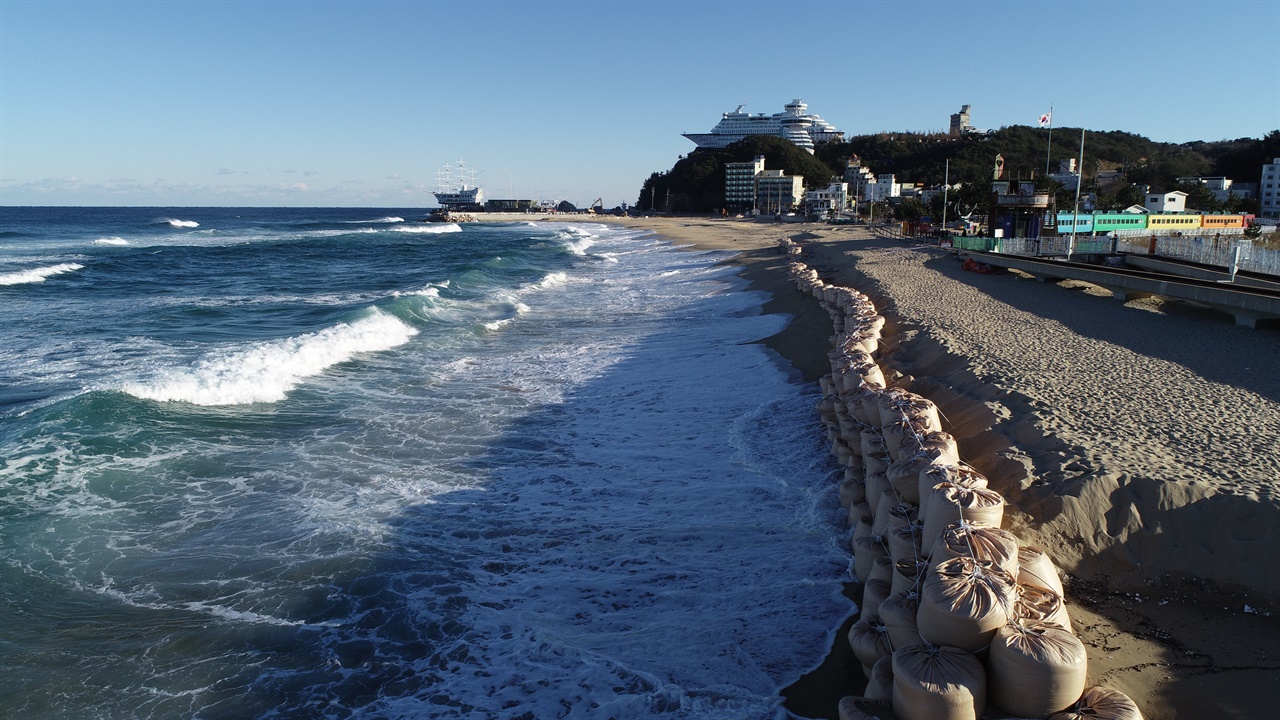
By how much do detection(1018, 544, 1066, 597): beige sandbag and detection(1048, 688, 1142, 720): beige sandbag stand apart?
84 centimetres

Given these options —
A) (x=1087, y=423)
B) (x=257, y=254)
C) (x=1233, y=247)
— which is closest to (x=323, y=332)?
(x=1087, y=423)

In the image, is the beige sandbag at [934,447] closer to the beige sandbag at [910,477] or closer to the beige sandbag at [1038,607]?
the beige sandbag at [910,477]

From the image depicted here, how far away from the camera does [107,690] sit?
570 cm

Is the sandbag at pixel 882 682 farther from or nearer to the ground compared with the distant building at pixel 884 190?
nearer to the ground

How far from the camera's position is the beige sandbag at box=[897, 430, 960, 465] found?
21.6 ft

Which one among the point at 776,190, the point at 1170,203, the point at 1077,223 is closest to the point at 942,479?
the point at 1077,223

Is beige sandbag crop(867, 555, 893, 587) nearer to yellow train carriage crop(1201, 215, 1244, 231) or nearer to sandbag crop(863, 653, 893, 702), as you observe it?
sandbag crop(863, 653, 893, 702)

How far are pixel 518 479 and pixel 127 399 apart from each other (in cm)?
748

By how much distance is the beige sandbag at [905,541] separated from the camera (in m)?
5.72

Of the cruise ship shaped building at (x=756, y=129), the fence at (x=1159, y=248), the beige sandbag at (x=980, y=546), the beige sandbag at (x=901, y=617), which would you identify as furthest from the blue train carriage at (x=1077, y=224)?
the cruise ship shaped building at (x=756, y=129)

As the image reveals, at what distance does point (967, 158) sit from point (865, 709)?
112450 millimetres

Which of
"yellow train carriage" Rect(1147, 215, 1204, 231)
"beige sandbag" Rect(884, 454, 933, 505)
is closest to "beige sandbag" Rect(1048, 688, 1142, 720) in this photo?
"beige sandbag" Rect(884, 454, 933, 505)

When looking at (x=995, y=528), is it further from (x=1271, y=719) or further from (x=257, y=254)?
(x=257, y=254)

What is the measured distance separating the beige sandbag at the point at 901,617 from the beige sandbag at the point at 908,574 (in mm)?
94
